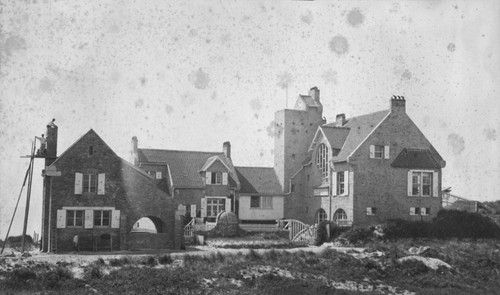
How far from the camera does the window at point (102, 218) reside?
3925cm

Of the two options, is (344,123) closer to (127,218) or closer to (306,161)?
(306,161)

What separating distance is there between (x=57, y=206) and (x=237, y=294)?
15.0 m

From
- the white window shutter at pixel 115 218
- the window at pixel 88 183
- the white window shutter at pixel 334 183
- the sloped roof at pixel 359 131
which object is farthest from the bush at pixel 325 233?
the window at pixel 88 183

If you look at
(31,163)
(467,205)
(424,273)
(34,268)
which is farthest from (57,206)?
(467,205)

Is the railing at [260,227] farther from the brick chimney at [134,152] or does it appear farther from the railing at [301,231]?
the brick chimney at [134,152]

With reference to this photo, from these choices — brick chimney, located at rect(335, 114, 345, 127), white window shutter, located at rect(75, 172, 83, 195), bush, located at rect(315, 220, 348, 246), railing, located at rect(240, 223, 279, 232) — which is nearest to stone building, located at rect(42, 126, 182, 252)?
white window shutter, located at rect(75, 172, 83, 195)

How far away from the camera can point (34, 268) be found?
29953 mm

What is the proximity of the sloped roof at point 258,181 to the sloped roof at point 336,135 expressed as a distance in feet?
25.3

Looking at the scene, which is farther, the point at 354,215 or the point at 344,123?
the point at 344,123

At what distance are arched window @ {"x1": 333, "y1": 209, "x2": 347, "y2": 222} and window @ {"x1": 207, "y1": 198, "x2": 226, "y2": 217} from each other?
9.69m

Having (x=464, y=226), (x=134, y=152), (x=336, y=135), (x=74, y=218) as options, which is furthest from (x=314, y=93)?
(x=74, y=218)

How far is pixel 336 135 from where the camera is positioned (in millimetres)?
52375

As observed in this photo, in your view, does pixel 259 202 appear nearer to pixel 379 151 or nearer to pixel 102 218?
pixel 379 151

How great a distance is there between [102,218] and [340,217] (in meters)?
18.6
